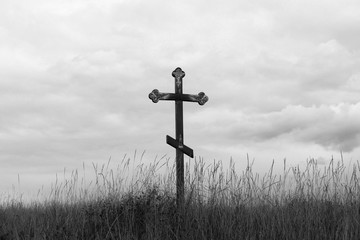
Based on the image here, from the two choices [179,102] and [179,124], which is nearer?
[179,124]

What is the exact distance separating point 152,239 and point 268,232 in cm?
129

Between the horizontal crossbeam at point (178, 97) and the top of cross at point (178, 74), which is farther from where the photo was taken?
the top of cross at point (178, 74)

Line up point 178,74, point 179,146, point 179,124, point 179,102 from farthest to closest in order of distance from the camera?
point 178,74
point 179,102
point 179,124
point 179,146

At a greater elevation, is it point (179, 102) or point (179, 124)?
point (179, 102)

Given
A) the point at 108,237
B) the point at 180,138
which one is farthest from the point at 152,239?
the point at 180,138

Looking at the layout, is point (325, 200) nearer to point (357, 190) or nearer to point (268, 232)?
point (357, 190)

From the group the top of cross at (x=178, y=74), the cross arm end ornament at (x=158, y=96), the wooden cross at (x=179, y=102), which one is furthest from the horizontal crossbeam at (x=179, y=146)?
the top of cross at (x=178, y=74)

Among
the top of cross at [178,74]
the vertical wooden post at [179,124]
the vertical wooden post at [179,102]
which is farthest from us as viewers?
the top of cross at [178,74]

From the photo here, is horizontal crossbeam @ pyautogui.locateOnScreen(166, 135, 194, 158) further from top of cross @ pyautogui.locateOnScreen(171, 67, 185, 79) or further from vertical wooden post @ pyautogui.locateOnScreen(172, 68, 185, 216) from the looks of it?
top of cross @ pyautogui.locateOnScreen(171, 67, 185, 79)

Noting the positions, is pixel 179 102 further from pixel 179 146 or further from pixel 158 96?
pixel 179 146

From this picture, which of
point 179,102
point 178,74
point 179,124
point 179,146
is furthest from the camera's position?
point 178,74

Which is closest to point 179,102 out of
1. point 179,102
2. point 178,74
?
point 179,102

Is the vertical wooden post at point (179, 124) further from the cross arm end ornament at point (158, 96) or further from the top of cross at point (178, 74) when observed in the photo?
the cross arm end ornament at point (158, 96)

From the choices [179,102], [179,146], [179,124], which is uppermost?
[179,102]
